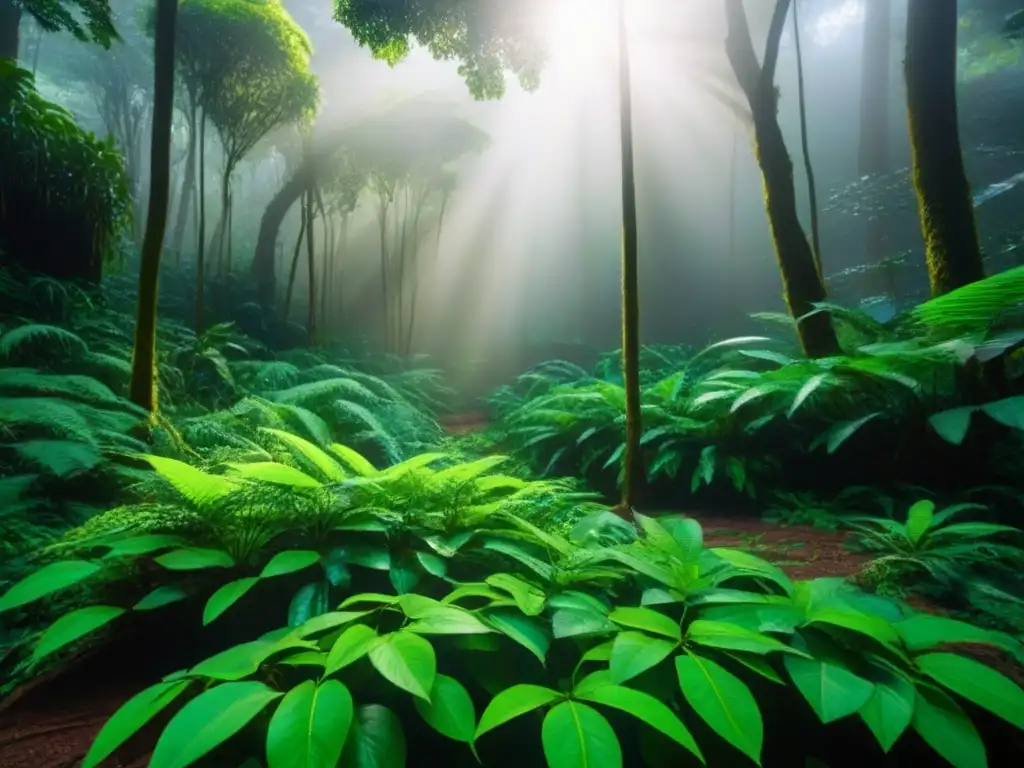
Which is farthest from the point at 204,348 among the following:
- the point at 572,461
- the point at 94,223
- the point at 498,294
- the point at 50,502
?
the point at 498,294

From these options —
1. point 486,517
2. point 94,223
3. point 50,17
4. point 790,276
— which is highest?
point 50,17

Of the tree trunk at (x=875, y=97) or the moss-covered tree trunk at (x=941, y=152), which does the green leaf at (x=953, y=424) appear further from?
the tree trunk at (x=875, y=97)

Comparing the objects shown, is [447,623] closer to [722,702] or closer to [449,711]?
[449,711]

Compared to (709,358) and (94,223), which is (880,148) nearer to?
(709,358)

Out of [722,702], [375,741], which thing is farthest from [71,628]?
[722,702]

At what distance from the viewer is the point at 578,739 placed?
40.7 inches

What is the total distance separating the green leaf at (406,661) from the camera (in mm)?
1089

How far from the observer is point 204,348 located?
6.11m

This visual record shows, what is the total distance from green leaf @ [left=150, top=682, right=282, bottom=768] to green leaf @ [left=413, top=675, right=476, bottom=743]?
30 cm

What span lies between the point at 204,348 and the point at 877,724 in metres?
6.57

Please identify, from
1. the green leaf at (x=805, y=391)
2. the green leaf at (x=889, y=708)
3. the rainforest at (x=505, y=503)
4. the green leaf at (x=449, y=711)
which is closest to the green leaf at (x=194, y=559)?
the rainforest at (x=505, y=503)

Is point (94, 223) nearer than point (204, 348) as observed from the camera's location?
Yes

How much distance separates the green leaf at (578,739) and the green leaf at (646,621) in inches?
11.2

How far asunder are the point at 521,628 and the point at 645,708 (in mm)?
372
